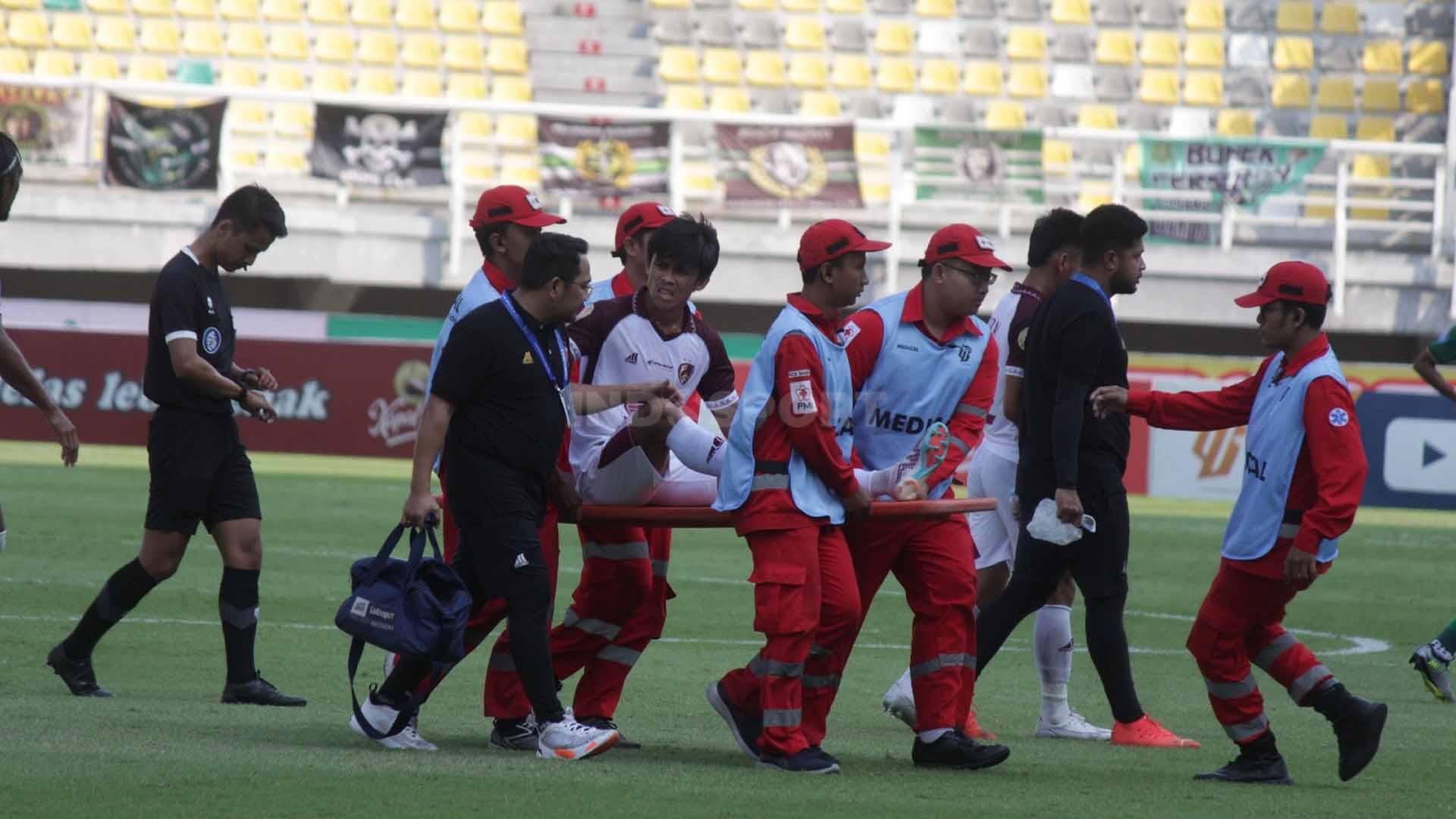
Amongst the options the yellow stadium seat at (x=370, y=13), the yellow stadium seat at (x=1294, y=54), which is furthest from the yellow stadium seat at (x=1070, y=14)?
the yellow stadium seat at (x=370, y=13)

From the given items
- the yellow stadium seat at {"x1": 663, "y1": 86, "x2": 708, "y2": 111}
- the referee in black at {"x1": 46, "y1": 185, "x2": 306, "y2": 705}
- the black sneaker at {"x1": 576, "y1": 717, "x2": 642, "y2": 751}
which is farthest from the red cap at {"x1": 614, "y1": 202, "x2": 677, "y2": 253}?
the yellow stadium seat at {"x1": 663, "y1": 86, "x2": 708, "y2": 111}

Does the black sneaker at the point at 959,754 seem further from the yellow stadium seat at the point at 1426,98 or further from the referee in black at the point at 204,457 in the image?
the yellow stadium seat at the point at 1426,98

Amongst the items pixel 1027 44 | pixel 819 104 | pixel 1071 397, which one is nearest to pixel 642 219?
pixel 1071 397

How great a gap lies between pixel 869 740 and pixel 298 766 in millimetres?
2287

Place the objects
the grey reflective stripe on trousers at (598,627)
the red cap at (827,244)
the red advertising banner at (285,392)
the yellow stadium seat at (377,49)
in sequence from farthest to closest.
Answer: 1. the yellow stadium seat at (377,49)
2. the red advertising banner at (285,392)
3. the grey reflective stripe on trousers at (598,627)
4. the red cap at (827,244)

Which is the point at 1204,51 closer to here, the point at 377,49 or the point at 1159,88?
the point at 1159,88

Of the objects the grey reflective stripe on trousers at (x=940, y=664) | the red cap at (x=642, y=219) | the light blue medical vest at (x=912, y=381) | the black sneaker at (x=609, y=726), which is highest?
the red cap at (x=642, y=219)

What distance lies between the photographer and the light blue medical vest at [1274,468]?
6.62 m

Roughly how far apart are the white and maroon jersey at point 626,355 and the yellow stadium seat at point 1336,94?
23.9 metres

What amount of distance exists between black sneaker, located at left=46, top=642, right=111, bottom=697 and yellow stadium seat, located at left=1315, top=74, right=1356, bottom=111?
2462 centimetres

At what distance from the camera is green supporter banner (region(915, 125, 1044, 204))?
2434 centimetres

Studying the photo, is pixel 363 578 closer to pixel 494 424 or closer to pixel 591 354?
pixel 494 424

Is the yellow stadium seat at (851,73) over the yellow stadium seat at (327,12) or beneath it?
beneath

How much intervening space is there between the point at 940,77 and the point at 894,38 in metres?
0.91
